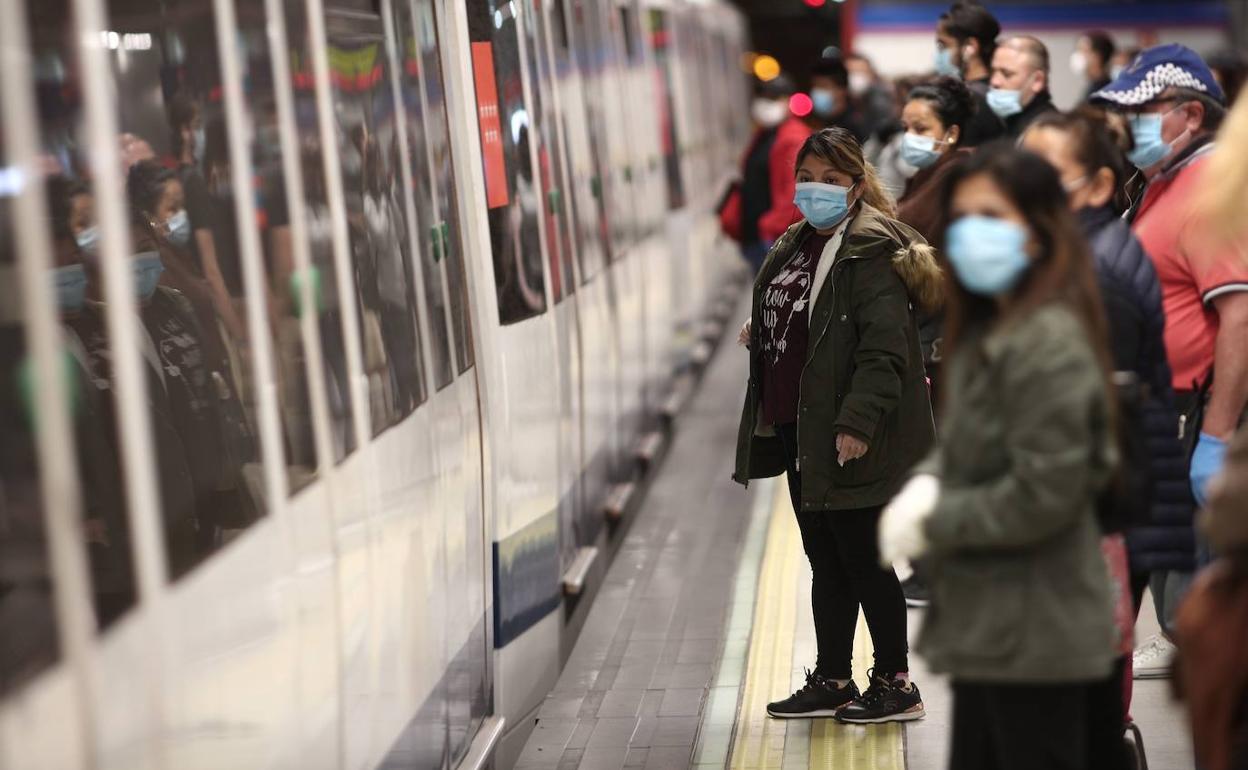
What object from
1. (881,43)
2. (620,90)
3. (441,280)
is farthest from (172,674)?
(881,43)

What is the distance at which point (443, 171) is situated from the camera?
4.84 m

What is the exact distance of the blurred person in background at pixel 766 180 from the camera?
9.33m

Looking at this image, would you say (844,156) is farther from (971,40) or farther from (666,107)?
(666,107)

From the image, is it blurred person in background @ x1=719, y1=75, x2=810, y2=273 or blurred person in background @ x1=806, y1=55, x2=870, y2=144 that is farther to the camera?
blurred person in background @ x1=806, y1=55, x2=870, y2=144

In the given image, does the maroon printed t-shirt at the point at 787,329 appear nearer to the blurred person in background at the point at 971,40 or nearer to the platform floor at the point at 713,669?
the platform floor at the point at 713,669

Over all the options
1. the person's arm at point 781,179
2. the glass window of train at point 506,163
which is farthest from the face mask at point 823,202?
the person's arm at point 781,179

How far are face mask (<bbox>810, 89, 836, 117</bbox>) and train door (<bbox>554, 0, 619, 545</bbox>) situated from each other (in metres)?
1.98

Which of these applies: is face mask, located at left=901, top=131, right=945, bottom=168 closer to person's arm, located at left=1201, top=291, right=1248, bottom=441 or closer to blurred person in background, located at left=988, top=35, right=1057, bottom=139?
blurred person in background, located at left=988, top=35, right=1057, bottom=139

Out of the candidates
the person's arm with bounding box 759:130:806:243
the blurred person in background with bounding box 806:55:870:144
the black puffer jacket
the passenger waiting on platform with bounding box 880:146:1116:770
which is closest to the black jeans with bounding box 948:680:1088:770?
the passenger waiting on platform with bounding box 880:146:1116:770

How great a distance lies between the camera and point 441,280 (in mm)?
4691

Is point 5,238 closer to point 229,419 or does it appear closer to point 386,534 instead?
point 386,534

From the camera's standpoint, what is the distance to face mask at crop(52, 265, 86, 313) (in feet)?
13.3

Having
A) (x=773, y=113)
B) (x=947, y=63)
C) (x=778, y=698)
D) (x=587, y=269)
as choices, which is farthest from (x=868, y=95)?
(x=778, y=698)

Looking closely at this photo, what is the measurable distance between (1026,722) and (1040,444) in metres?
0.53
